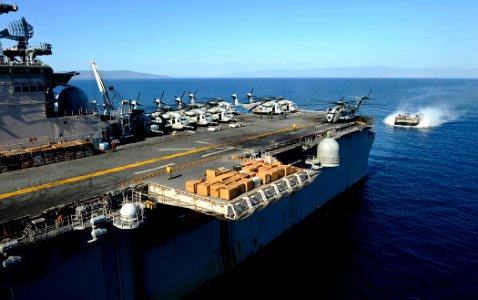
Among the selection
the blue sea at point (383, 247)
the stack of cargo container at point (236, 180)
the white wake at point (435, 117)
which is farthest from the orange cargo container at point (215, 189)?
the white wake at point (435, 117)

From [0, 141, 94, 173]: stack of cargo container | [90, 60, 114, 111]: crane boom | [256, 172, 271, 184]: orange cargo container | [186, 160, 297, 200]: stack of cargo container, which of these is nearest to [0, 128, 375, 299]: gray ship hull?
[186, 160, 297, 200]: stack of cargo container

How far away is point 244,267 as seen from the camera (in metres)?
31.9

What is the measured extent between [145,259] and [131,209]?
6058 mm

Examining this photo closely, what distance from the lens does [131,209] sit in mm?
18609

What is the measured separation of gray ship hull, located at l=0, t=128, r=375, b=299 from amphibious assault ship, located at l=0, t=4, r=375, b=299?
0.06 m

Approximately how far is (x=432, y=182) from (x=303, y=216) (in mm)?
24467

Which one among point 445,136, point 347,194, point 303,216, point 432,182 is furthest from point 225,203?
point 445,136

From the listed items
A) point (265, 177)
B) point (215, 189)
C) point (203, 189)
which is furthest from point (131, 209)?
point (265, 177)

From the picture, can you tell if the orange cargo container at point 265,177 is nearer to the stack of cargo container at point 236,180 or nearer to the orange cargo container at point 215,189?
the stack of cargo container at point 236,180

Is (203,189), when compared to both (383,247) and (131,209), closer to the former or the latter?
(131,209)

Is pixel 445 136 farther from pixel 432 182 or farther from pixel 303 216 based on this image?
pixel 303 216

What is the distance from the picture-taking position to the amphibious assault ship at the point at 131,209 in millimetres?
18500

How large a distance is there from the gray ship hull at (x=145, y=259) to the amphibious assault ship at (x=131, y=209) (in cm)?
6

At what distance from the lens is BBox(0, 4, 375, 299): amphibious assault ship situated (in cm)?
1850
